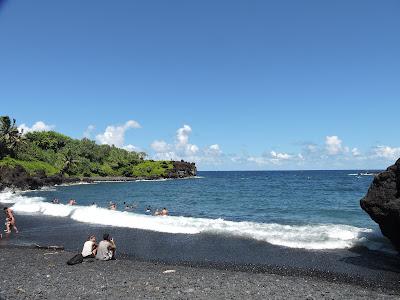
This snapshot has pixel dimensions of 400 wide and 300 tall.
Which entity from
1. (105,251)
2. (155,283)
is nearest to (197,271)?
(155,283)

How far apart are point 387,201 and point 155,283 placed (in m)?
12.7

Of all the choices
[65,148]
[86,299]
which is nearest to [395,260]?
[86,299]

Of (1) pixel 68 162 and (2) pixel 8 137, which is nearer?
(2) pixel 8 137

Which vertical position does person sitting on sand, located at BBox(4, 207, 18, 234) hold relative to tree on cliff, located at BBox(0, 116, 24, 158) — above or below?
below

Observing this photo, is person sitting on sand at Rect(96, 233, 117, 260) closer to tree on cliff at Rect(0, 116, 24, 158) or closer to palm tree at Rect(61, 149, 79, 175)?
tree on cliff at Rect(0, 116, 24, 158)

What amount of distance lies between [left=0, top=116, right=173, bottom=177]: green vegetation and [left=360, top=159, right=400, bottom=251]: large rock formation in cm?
11262

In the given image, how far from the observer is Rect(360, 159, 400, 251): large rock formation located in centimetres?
2036

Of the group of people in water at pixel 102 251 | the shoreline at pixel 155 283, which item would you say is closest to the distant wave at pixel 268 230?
the shoreline at pixel 155 283

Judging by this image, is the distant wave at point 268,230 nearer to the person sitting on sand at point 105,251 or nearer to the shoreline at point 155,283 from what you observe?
the shoreline at point 155,283

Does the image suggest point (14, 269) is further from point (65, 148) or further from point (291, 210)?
point (65, 148)

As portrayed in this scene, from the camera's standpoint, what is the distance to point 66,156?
15300 cm

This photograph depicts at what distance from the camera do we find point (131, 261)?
21203mm

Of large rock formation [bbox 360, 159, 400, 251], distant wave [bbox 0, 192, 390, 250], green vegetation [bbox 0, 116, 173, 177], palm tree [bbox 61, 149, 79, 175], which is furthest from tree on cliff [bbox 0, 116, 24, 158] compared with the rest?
large rock formation [bbox 360, 159, 400, 251]

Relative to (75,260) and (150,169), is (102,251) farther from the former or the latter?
(150,169)
